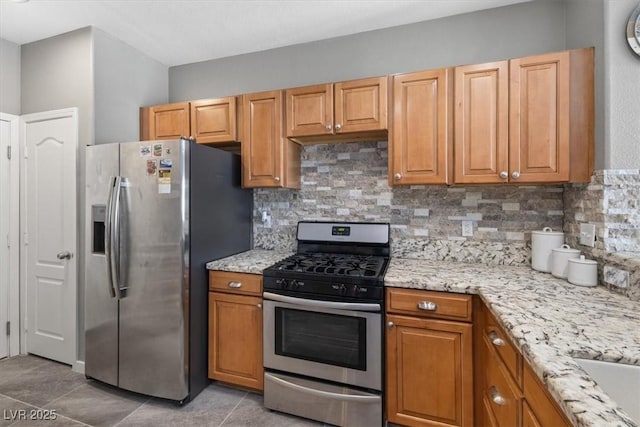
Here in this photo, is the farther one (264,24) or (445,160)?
(264,24)

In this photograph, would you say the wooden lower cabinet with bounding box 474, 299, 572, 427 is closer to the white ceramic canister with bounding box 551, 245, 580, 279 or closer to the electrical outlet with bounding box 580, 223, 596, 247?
the white ceramic canister with bounding box 551, 245, 580, 279

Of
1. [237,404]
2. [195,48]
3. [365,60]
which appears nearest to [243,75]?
[195,48]

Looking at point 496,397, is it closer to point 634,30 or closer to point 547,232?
point 547,232

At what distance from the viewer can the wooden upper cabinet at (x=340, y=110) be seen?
2.15 metres

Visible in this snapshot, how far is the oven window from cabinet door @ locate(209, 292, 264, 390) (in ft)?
0.73

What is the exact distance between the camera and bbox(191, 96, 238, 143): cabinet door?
2.55m

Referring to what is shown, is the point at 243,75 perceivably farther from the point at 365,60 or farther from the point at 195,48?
the point at 365,60

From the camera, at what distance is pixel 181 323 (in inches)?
80.3

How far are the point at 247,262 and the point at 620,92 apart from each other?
8.00ft

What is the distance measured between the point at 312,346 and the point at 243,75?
96.3 inches

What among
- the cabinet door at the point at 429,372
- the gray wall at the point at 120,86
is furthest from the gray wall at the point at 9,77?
the cabinet door at the point at 429,372

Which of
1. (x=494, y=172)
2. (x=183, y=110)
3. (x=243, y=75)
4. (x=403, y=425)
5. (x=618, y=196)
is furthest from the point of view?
(x=243, y=75)

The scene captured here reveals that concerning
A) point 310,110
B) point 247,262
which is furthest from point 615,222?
point 247,262

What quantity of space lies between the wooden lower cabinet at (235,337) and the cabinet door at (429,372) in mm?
906
